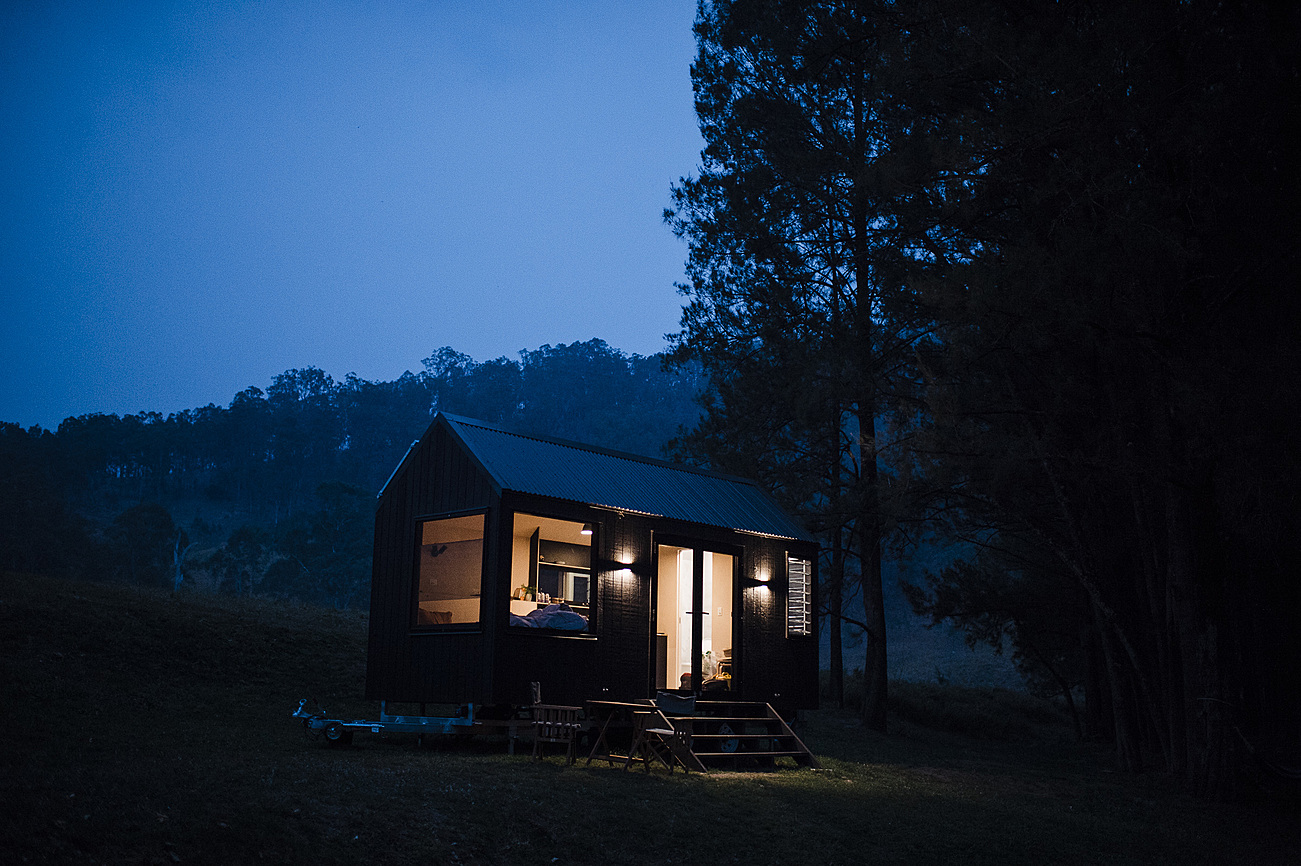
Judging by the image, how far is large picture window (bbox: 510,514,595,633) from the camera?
1214 centimetres

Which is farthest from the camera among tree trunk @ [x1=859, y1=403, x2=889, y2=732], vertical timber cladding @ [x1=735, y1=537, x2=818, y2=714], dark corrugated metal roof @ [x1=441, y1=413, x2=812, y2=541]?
tree trunk @ [x1=859, y1=403, x2=889, y2=732]

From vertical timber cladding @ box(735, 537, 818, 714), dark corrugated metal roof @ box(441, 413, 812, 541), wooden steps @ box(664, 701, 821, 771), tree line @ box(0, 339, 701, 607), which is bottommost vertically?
wooden steps @ box(664, 701, 821, 771)

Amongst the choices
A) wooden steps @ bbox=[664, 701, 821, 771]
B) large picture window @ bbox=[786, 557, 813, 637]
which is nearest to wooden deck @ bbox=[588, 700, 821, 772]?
wooden steps @ bbox=[664, 701, 821, 771]

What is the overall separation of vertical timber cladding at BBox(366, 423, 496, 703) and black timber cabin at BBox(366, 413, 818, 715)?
21 mm

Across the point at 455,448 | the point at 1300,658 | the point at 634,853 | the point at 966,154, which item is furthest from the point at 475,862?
the point at 1300,658

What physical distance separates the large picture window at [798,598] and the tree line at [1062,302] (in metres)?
1.71

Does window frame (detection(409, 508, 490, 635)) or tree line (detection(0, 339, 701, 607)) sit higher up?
tree line (detection(0, 339, 701, 607))

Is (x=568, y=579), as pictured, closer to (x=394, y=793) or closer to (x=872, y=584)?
(x=872, y=584)

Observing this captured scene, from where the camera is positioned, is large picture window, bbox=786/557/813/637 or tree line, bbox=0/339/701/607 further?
tree line, bbox=0/339/701/607

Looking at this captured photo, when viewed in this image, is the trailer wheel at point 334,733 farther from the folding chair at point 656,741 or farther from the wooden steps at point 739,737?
the wooden steps at point 739,737

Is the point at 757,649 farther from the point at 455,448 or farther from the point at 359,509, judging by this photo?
the point at 359,509

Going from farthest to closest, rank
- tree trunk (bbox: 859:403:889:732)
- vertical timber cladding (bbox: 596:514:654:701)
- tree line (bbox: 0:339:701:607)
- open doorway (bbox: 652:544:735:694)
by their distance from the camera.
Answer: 1. tree line (bbox: 0:339:701:607)
2. tree trunk (bbox: 859:403:889:732)
3. open doorway (bbox: 652:544:735:694)
4. vertical timber cladding (bbox: 596:514:654:701)

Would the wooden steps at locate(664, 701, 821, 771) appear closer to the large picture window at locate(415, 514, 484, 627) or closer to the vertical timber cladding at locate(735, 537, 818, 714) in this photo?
the vertical timber cladding at locate(735, 537, 818, 714)

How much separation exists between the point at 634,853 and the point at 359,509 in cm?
3717
